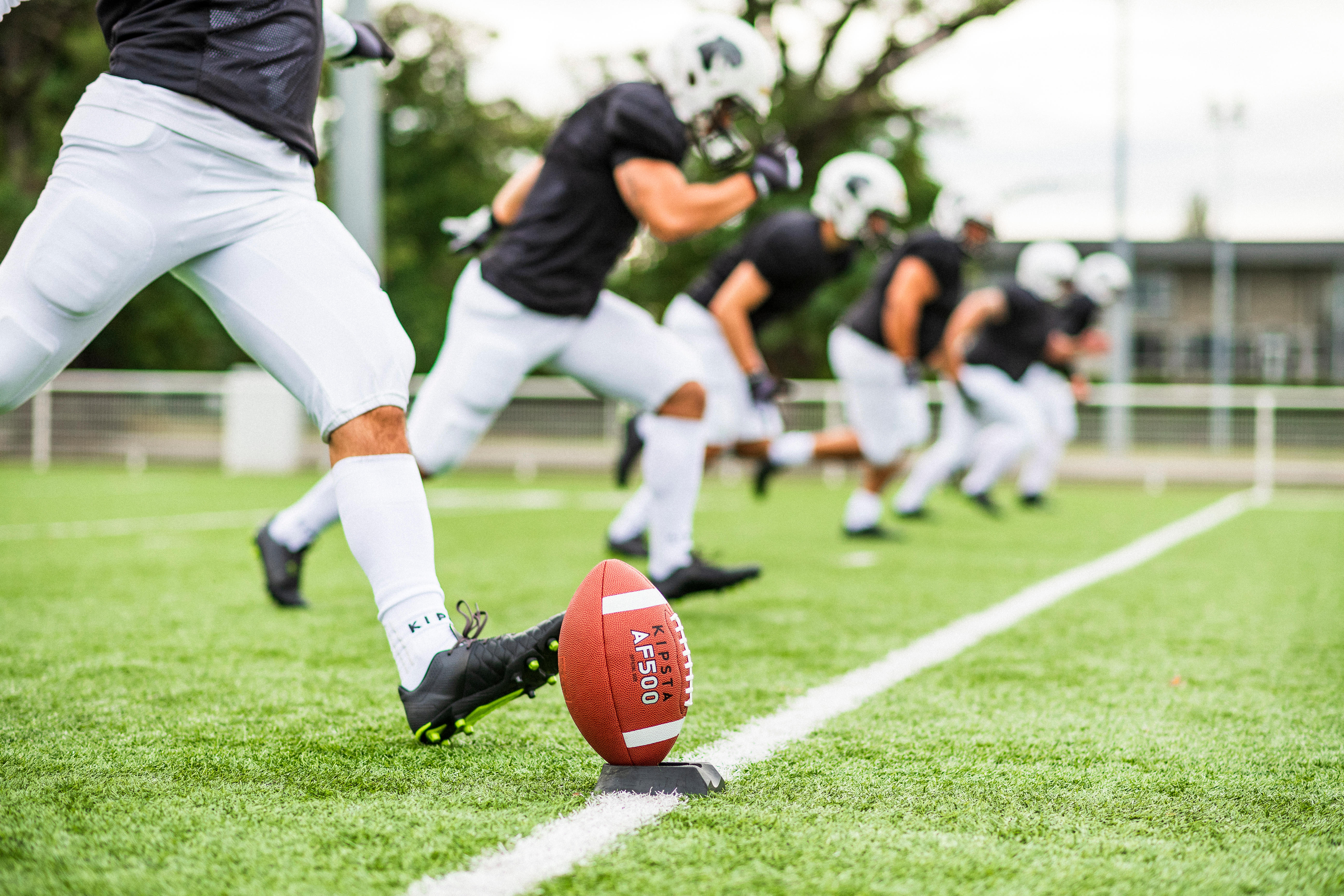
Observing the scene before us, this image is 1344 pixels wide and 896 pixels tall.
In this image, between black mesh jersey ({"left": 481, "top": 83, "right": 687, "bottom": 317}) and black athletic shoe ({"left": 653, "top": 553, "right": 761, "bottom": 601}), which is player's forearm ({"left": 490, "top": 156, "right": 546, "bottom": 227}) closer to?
black mesh jersey ({"left": 481, "top": 83, "right": 687, "bottom": 317})

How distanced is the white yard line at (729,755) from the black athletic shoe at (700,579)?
639mm

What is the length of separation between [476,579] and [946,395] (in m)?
6.17

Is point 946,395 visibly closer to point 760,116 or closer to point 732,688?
point 760,116

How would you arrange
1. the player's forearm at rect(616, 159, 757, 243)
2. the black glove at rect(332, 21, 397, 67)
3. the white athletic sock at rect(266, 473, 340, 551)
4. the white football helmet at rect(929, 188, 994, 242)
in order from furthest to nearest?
1. the white football helmet at rect(929, 188, 994, 242)
2. the white athletic sock at rect(266, 473, 340, 551)
3. the player's forearm at rect(616, 159, 757, 243)
4. the black glove at rect(332, 21, 397, 67)

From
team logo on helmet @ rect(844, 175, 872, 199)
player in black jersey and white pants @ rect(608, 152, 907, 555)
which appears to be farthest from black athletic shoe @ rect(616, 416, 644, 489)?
team logo on helmet @ rect(844, 175, 872, 199)

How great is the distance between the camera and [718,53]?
4.18 m

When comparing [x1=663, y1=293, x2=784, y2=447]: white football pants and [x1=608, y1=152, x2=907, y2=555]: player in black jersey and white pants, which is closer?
[x1=608, y1=152, x2=907, y2=555]: player in black jersey and white pants

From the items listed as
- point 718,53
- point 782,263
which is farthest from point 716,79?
point 782,263

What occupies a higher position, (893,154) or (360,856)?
(893,154)

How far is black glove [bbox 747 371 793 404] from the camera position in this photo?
5.96 metres

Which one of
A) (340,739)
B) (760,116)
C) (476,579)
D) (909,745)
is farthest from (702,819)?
(476,579)

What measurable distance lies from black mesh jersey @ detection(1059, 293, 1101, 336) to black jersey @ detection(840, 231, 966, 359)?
422 cm

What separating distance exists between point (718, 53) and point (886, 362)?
3.83 meters

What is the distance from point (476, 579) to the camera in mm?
5406
